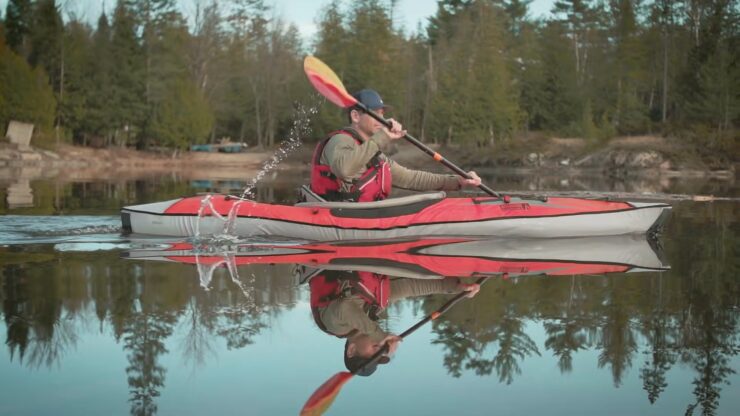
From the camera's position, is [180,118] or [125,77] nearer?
[125,77]

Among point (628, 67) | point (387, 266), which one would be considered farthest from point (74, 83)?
point (387, 266)

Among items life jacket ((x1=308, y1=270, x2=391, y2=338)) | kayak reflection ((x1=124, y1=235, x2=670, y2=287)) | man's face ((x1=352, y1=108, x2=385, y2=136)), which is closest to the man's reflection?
life jacket ((x1=308, y1=270, x2=391, y2=338))

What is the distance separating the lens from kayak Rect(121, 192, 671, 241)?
25.2ft

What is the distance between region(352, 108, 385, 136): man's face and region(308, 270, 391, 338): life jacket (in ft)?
7.08

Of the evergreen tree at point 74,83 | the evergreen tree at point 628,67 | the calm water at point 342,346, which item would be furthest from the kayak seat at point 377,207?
the evergreen tree at point 74,83

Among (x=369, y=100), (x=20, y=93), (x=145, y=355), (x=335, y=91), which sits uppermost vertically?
(x=20, y=93)

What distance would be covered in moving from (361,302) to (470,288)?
2.82 feet

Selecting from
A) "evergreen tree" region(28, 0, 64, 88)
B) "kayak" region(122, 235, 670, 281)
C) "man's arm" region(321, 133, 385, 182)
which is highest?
"evergreen tree" region(28, 0, 64, 88)

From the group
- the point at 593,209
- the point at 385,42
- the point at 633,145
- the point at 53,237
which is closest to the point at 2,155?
the point at 385,42

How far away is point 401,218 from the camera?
7.80 m

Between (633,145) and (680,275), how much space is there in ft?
97.8

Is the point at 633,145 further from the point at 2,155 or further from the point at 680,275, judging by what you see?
the point at 680,275

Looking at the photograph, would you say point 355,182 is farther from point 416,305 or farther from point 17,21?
point 17,21

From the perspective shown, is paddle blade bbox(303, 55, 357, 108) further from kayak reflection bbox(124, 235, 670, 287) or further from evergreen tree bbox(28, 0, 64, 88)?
evergreen tree bbox(28, 0, 64, 88)
